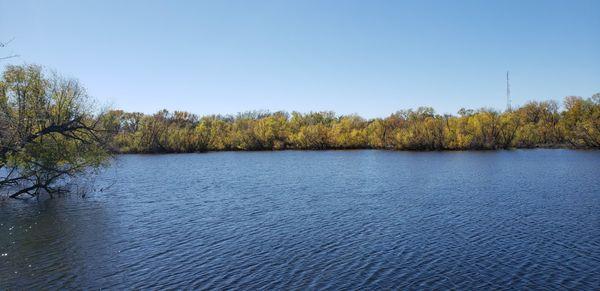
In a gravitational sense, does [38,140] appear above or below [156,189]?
above

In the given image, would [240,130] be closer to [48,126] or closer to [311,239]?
[48,126]

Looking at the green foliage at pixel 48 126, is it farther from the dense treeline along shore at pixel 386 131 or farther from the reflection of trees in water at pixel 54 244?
the dense treeline along shore at pixel 386 131

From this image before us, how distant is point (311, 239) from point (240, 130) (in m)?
118

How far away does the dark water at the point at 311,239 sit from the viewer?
15.6 meters

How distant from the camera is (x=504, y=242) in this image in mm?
20312

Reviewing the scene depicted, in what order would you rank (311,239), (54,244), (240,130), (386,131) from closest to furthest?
1. (54,244)
2. (311,239)
3. (386,131)
4. (240,130)

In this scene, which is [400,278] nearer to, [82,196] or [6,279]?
[6,279]

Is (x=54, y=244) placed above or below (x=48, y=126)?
below

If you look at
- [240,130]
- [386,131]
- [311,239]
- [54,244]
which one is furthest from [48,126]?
[240,130]

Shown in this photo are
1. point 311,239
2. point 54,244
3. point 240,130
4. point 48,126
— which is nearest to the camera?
point 54,244

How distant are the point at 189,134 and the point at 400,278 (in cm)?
11993

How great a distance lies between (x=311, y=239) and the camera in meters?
21.1

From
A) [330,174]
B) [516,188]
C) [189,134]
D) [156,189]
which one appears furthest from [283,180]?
[189,134]

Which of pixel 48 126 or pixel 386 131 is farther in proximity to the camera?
pixel 386 131
